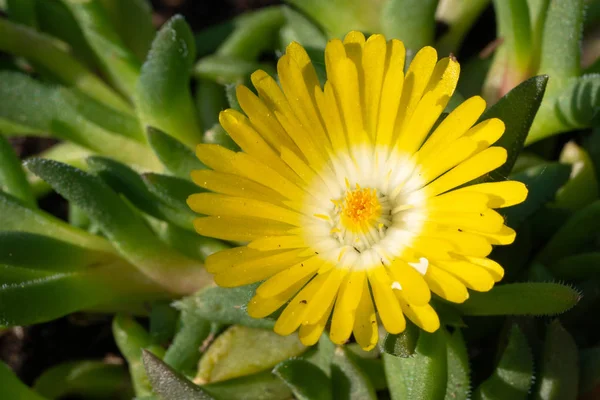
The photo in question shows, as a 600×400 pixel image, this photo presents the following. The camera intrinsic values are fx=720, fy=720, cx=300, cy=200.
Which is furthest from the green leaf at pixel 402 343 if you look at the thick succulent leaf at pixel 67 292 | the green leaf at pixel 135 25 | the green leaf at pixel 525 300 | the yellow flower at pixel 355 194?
the green leaf at pixel 135 25

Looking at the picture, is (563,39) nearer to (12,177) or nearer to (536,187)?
(536,187)

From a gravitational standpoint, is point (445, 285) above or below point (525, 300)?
below

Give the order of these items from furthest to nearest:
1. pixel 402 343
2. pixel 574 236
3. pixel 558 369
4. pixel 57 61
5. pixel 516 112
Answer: pixel 57 61, pixel 574 236, pixel 558 369, pixel 516 112, pixel 402 343

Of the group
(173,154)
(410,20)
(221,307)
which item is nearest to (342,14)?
(410,20)

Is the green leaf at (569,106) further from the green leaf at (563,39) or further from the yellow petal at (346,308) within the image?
the yellow petal at (346,308)

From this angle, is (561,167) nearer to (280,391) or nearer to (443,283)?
(443,283)
